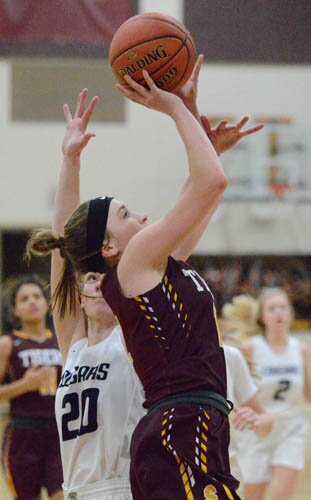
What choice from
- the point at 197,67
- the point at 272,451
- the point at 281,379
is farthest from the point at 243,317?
the point at 197,67

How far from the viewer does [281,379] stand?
696 centimetres

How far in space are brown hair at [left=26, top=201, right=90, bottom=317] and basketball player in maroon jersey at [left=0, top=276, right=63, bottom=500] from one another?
7.51 feet

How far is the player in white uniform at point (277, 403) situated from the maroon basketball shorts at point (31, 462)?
143 cm

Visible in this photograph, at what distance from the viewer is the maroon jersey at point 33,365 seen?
5.71 metres

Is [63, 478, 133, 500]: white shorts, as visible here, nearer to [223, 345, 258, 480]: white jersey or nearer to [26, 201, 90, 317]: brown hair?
[26, 201, 90, 317]: brown hair

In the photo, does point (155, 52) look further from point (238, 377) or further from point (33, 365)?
point (33, 365)

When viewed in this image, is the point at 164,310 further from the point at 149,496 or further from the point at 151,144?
the point at 151,144

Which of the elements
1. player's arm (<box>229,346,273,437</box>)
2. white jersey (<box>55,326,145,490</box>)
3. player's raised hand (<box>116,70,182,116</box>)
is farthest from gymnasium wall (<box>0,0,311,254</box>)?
player's raised hand (<box>116,70,182,116</box>)

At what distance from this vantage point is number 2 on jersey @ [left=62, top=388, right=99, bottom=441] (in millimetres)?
3318

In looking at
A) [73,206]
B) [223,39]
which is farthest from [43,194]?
[73,206]

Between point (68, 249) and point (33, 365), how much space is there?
3.06m

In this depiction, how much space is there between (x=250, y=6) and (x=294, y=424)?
3.04 m

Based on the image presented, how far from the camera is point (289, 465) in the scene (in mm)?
6469

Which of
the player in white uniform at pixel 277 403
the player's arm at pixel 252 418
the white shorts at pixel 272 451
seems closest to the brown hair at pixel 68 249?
the player's arm at pixel 252 418
